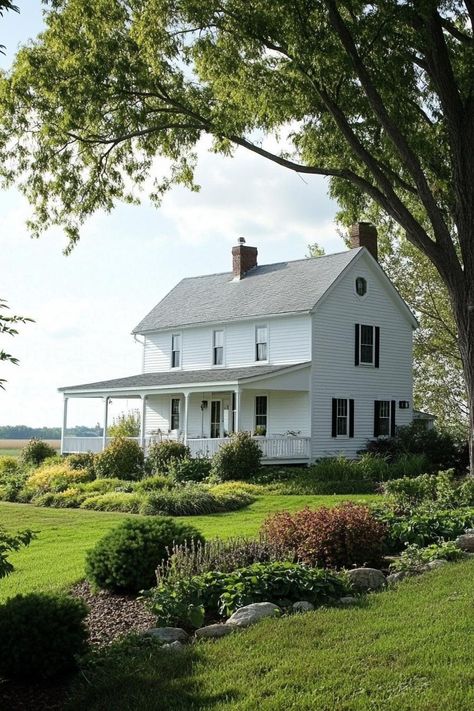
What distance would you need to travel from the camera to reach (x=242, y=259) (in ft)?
119

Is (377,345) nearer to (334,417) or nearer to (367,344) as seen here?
(367,344)

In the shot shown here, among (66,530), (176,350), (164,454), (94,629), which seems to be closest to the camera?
(94,629)

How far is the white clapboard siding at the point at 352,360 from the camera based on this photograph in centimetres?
3064

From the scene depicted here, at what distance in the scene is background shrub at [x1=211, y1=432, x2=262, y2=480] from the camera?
25.3 metres

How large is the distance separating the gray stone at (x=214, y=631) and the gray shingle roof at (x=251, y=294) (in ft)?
76.8

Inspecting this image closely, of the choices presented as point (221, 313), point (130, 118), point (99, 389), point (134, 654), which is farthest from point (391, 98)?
point (99, 389)

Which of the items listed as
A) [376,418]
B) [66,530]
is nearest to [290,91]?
[66,530]

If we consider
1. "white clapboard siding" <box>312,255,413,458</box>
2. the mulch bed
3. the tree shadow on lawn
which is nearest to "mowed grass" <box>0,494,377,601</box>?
the mulch bed

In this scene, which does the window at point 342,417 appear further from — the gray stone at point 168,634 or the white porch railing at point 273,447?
the gray stone at point 168,634

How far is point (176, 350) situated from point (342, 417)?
26.9 feet

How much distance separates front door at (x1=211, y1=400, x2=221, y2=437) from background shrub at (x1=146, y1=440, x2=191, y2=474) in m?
5.58

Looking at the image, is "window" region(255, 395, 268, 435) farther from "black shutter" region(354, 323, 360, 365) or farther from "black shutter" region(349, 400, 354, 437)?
"black shutter" region(354, 323, 360, 365)

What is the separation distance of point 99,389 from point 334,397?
9337mm

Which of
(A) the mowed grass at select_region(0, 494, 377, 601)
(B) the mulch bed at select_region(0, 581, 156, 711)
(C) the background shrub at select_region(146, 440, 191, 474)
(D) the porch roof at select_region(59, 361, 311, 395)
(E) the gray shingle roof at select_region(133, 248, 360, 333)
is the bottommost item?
(B) the mulch bed at select_region(0, 581, 156, 711)
